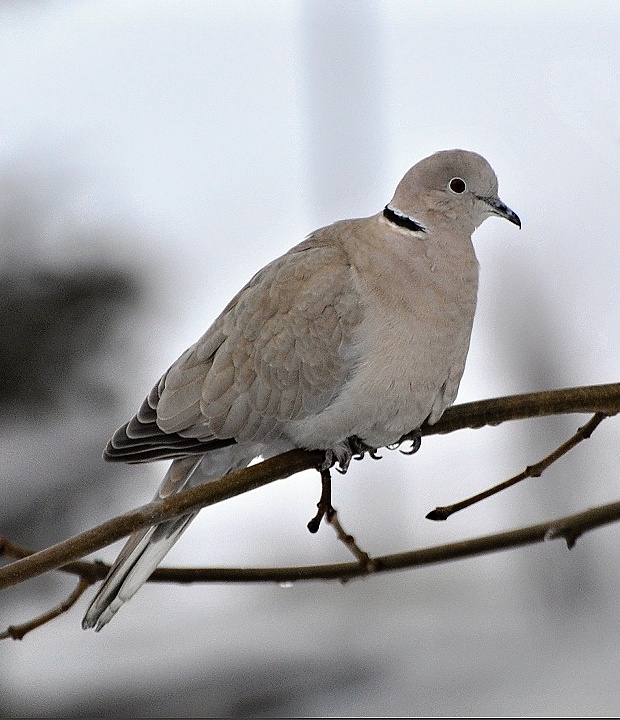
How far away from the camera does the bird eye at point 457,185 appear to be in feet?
4.06

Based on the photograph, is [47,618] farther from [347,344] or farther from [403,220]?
[403,220]

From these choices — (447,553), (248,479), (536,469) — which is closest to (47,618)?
(248,479)

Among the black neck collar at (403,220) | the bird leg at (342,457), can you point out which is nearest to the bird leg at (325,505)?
the bird leg at (342,457)

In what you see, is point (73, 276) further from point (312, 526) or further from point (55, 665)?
point (312, 526)

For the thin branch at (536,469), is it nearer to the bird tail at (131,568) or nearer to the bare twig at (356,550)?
the bare twig at (356,550)

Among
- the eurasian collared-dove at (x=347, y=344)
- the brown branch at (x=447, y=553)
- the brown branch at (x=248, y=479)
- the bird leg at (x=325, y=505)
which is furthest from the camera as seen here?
the eurasian collared-dove at (x=347, y=344)

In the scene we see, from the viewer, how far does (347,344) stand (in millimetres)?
1216

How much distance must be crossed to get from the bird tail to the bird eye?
0.54 metres

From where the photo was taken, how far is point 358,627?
2.57 m

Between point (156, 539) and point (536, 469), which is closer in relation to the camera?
point (536, 469)

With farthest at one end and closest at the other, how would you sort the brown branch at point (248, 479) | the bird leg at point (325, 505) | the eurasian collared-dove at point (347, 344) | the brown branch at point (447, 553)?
1. the eurasian collared-dove at point (347, 344)
2. the bird leg at point (325, 505)
3. the brown branch at point (447, 553)
4. the brown branch at point (248, 479)

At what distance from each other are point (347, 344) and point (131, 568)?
384 millimetres

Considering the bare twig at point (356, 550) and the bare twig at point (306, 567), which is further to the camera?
the bare twig at point (356, 550)

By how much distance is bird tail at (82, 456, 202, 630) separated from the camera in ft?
3.59
